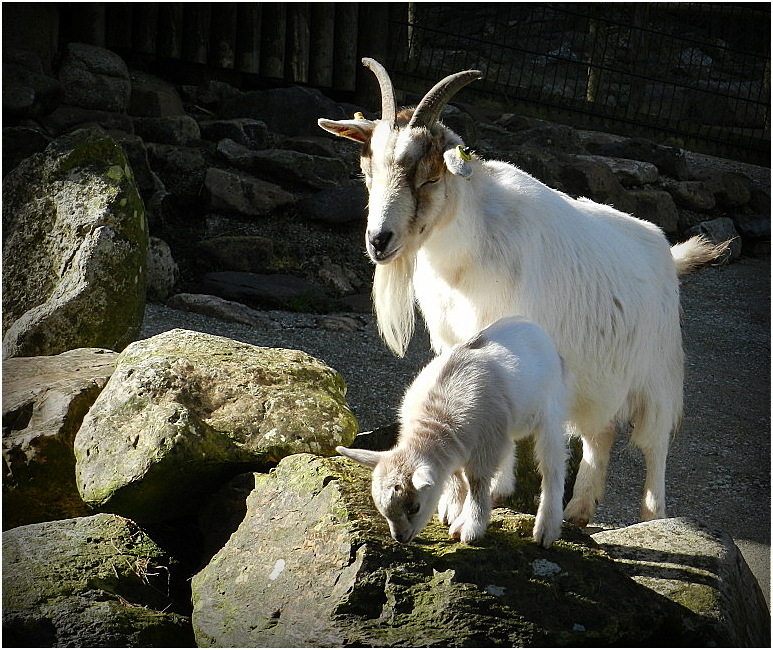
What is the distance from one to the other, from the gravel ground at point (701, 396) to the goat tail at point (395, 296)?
5.05ft

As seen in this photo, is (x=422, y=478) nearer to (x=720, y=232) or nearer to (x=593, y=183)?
(x=593, y=183)

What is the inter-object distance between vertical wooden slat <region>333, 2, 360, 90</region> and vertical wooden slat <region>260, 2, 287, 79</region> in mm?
582

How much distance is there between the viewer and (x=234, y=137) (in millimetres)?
9391

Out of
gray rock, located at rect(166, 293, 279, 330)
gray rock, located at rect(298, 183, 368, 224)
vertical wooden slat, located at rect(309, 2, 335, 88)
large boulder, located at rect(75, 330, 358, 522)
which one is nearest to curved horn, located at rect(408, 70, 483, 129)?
large boulder, located at rect(75, 330, 358, 522)

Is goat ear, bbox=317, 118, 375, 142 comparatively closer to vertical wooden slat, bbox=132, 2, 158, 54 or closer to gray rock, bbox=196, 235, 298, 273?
gray rock, bbox=196, 235, 298, 273

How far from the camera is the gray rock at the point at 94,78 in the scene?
8836 mm

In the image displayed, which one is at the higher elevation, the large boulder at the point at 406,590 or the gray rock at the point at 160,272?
the large boulder at the point at 406,590

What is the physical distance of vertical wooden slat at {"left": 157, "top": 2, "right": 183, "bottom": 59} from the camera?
9.70 metres

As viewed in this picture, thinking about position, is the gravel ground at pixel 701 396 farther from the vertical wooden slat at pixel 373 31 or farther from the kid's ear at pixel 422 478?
the vertical wooden slat at pixel 373 31

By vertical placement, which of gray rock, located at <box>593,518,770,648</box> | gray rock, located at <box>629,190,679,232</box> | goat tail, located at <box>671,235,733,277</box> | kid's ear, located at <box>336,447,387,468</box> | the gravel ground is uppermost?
goat tail, located at <box>671,235,733,277</box>

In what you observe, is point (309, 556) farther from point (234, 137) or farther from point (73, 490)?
point (234, 137)

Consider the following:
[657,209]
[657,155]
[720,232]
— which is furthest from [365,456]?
[657,155]

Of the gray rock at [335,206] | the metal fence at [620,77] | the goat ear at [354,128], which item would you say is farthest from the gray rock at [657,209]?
the goat ear at [354,128]

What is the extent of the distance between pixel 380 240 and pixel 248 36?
23.5ft
